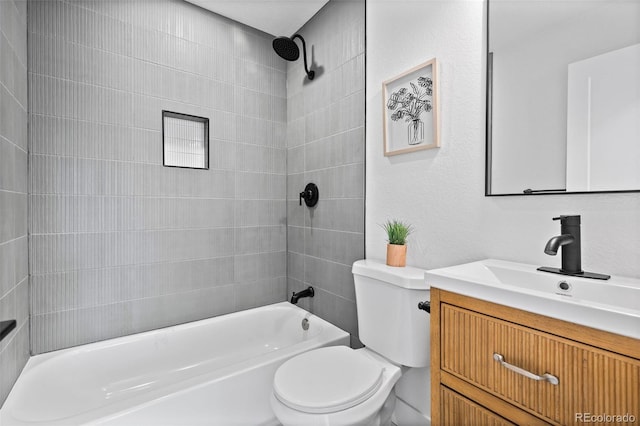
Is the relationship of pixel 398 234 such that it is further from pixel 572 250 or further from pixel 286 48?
pixel 286 48

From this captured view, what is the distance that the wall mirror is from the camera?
950mm

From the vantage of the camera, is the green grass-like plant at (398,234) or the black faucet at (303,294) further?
the black faucet at (303,294)

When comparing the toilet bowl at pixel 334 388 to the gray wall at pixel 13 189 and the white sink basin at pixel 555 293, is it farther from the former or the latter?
the gray wall at pixel 13 189

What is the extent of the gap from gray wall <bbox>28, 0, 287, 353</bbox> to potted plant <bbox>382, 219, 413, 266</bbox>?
119 cm

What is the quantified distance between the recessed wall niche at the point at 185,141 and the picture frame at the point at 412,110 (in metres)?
1.28

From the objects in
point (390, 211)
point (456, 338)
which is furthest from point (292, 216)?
point (456, 338)

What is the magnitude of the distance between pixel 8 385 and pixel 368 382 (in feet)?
5.04

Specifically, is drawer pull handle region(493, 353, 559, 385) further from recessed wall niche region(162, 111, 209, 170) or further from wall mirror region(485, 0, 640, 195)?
recessed wall niche region(162, 111, 209, 170)

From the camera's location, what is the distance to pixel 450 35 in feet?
4.57

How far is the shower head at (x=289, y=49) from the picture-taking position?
2104 mm

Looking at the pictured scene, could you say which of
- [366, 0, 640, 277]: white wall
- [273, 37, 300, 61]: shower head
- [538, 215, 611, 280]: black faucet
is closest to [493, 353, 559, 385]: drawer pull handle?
[538, 215, 611, 280]: black faucet

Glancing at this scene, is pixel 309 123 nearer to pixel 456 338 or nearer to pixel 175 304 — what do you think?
pixel 175 304

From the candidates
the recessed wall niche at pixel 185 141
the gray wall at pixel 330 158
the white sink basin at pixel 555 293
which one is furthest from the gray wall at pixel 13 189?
the white sink basin at pixel 555 293

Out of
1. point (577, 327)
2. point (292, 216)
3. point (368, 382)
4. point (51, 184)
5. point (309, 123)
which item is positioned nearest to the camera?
point (577, 327)
